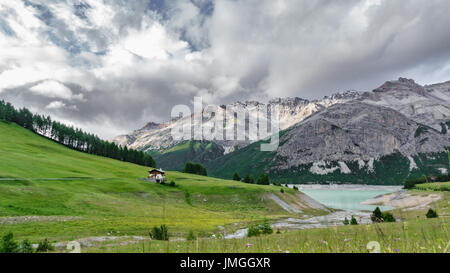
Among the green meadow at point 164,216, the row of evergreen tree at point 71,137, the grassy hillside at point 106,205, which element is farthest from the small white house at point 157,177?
the row of evergreen tree at point 71,137

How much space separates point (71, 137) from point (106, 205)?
13816 cm

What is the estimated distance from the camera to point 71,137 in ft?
568

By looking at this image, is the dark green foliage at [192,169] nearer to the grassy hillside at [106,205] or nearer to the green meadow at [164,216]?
the grassy hillside at [106,205]

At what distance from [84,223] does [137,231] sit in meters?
9.61

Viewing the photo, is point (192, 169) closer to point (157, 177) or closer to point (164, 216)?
point (157, 177)

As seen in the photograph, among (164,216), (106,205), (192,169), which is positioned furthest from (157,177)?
(164,216)

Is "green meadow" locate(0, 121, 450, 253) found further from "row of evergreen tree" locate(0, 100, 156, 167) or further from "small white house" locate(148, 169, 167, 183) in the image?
"row of evergreen tree" locate(0, 100, 156, 167)

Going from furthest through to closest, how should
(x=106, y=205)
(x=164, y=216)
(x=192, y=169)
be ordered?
(x=192, y=169) → (x=106, y=205) → (x=164, y=216)

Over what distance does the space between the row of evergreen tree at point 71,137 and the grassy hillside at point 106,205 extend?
3137 inches

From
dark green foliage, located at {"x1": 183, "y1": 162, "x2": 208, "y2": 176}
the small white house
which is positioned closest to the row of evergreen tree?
dark green foliage, located at {"x1": 183, "y1": 162, "x2": 208, "y2": 176}

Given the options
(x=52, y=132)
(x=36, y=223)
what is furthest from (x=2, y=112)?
(x=36, y=223)

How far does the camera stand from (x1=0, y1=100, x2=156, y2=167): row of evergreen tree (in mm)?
172250

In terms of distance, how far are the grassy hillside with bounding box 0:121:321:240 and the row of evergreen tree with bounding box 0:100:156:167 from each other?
7968 centimetres

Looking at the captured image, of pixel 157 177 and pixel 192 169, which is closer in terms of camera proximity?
pixel 157 177
